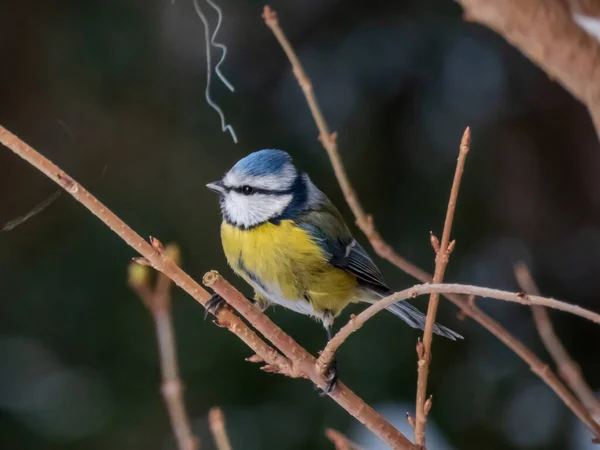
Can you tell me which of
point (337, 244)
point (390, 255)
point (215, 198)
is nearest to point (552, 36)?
point (390, 255)

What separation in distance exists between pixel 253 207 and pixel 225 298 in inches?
11.8

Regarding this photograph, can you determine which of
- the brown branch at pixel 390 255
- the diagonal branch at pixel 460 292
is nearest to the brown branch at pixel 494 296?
the diagonal branch at pixel 460 292

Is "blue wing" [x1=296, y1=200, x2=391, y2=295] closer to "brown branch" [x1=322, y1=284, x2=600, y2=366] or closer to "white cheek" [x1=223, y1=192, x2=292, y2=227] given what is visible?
"white cheek" [x1=223, y1=192, x2=292, y2=227]

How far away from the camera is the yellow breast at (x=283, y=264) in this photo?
86 centimetres

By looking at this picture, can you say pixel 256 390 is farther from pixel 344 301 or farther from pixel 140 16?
pixel 140 16

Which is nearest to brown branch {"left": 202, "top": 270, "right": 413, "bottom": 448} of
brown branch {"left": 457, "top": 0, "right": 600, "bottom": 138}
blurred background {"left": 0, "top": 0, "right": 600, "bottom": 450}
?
brown branch {"left": 457, "top": 0, "right": 600, "bottom": 138}

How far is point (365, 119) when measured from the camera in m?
1.46

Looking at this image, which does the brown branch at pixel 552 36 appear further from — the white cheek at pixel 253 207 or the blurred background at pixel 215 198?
the blurred background at pixel 215 198

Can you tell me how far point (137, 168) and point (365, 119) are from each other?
0.47 meters

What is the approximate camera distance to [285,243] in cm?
88

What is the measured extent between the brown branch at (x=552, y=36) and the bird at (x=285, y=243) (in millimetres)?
269

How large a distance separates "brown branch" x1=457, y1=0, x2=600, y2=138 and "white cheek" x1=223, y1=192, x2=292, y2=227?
317 millimetres

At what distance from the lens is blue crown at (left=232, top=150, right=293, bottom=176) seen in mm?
786

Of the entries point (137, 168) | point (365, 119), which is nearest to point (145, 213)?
point (137, 168)
